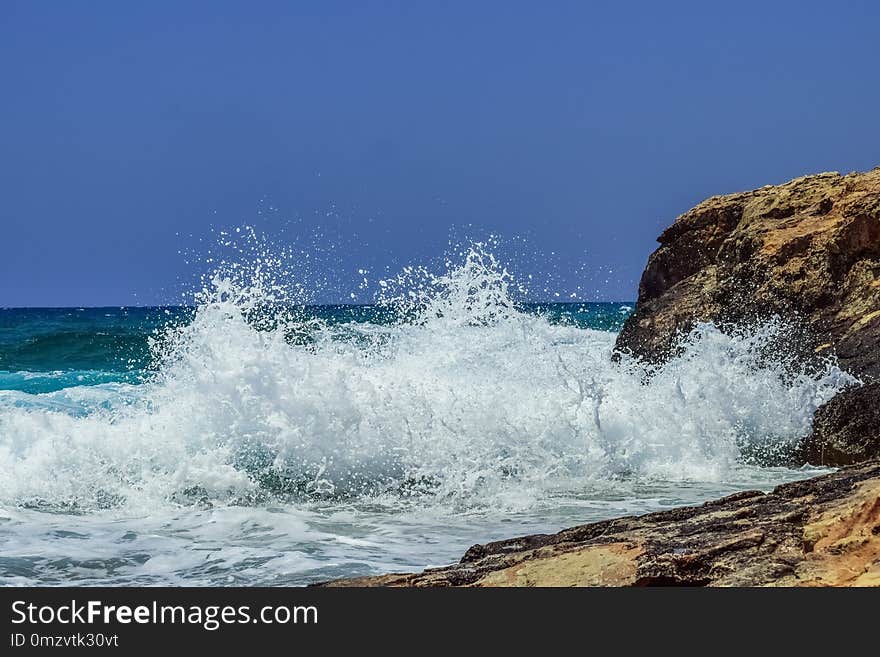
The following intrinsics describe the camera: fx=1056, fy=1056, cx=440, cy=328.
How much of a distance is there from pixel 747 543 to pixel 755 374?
5087 mm

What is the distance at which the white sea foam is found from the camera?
6.63 metres

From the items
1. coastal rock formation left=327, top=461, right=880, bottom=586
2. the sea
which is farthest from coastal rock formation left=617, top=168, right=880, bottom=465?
coastal rock formation left=327, top=461, right=880, bottom=586

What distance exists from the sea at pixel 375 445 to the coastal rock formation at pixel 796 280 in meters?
0.25

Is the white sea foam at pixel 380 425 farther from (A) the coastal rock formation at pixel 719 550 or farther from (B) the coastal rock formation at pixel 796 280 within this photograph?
(A) the coastal rock formation at pixel 719 550

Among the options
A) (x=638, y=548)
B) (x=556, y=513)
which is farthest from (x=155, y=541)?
(x=638, y=548)

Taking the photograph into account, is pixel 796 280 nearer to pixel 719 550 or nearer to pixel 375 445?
pixel 375 445

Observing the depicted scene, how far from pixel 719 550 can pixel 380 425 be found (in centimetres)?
419

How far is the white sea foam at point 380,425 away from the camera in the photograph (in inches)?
261

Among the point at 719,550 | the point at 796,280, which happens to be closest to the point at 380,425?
the point at 796,280

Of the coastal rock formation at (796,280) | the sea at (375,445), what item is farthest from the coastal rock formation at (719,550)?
the coastal rock formation at (796,280)

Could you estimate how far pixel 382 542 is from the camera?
517cm

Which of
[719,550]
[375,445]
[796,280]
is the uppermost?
[796,280]

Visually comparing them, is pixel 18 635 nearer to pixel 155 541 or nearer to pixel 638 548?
pixel 638 548

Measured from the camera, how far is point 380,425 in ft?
23.5
